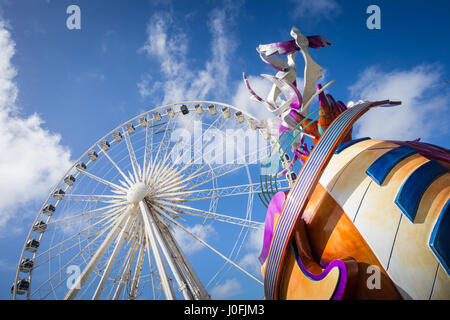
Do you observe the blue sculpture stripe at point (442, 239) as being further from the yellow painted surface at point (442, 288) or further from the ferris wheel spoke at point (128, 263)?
the ferris wheel spoke at point (128, 263)

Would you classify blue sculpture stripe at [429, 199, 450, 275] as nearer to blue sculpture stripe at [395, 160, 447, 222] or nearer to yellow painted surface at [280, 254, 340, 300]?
blue sculpture stripe at [395, 160, 447, 222]

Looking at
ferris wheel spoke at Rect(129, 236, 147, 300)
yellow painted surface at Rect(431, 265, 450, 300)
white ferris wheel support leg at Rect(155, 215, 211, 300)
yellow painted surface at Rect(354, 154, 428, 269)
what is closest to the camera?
yellow painted surface at Rect(431, 265, 450, 300)

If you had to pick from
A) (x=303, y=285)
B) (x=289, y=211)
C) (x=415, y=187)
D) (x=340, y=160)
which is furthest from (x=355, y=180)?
(x=303, y=285)

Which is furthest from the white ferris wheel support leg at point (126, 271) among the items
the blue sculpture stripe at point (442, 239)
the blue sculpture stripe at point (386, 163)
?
the blue sculpture stripe at point (442, 239)

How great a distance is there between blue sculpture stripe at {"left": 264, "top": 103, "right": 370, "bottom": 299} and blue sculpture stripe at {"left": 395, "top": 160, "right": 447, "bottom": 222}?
1797mm

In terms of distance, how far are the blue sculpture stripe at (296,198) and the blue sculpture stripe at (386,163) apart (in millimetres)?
1092

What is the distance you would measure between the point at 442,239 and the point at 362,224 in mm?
1374

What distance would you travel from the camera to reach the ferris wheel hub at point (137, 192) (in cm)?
1440

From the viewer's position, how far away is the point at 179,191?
15.3 m

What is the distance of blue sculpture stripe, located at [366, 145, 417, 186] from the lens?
6.12m

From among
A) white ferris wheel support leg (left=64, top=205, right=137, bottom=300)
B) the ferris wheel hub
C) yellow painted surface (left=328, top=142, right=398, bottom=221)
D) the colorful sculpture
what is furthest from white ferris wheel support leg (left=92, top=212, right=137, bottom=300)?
yellow painted surface (left=328, top=142, right=398, bottom=221)
